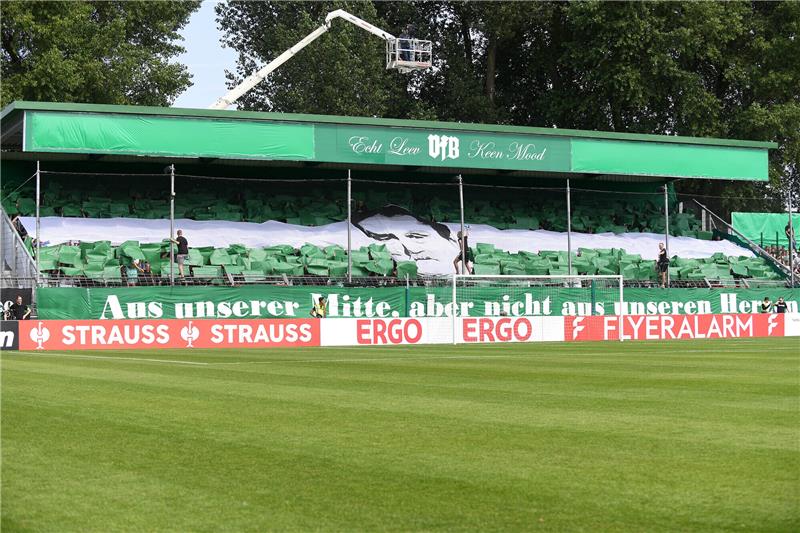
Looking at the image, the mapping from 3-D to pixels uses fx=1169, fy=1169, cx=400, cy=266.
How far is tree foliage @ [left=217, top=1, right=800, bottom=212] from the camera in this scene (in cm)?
6050

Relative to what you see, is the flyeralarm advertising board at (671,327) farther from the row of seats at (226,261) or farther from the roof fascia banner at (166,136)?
the roof fascia banner at (166,136)

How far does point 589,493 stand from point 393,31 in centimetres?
A: 6285

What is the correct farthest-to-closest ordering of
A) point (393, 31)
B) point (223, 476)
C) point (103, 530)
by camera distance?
point (393, 31) → point (223, 476) → point (103, 530)

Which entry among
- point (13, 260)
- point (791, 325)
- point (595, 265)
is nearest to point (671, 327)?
point (791, 325)

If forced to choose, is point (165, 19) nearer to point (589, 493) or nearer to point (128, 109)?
point (128, 109)

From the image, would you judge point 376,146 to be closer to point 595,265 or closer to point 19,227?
point 595,265

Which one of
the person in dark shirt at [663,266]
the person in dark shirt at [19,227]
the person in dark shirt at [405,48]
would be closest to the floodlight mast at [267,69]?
the person in dark shirt at [405,48]

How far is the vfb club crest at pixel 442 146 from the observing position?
44781mm

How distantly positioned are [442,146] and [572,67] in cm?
2349

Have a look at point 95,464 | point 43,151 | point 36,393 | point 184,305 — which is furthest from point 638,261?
point 95,464

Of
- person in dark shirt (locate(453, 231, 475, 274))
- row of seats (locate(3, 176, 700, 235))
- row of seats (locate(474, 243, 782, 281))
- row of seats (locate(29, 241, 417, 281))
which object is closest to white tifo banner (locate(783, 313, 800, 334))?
row of seats (locate(474, 243, 782, 281))

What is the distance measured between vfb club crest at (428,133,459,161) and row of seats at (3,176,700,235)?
9.09 feet

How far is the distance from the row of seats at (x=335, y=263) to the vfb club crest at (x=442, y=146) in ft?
12.4

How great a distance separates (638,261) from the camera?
4447 centimetres
